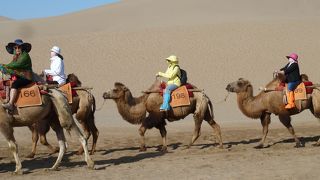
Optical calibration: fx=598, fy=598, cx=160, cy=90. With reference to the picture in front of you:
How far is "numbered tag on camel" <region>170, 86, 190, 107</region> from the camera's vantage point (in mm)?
13852

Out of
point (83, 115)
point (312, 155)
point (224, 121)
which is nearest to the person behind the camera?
point (312, 155)

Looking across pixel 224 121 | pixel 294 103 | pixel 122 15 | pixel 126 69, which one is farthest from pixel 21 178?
pixel 122 15

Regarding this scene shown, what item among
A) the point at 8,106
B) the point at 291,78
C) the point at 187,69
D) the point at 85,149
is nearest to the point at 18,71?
the point at 8,106

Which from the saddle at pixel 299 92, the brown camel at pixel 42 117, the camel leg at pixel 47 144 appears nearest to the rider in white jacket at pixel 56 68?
the camel leg at pixel 47 144

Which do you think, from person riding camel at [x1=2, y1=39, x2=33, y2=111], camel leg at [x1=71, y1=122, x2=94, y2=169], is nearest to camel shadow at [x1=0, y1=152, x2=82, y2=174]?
camel leg at [x1=71, y1=122, x2=94, y2=169]

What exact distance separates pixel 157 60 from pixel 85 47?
626 centimetres

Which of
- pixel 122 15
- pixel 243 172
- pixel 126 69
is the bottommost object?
pixel 243 172

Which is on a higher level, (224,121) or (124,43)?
(124,43)

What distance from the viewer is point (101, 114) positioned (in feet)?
85.4

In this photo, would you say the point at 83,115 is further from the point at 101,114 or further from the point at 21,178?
the point at 101,114

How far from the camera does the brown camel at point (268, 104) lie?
45.1 feet

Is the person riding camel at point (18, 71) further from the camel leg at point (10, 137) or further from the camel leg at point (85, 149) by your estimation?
the camel leg at point (85, 149)

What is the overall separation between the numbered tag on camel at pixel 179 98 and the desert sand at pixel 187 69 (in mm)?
1064

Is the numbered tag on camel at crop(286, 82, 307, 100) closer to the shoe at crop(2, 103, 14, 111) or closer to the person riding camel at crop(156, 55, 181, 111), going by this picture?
the person riding camel at crop(156, 55, 181, 111)
